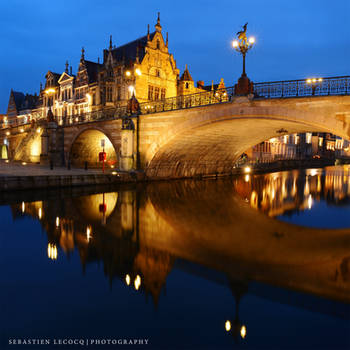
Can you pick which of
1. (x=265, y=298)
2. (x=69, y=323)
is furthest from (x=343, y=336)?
(x=69, y=323)

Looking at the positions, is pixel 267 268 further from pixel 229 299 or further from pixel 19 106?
pixel 19 106

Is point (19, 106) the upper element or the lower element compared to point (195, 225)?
upper

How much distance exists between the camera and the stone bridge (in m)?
14.4

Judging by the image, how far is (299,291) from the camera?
5.79m

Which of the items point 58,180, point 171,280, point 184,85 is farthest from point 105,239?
point 184,85

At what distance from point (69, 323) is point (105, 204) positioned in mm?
10047

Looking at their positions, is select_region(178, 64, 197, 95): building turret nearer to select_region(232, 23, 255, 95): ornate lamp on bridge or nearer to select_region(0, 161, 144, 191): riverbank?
select_region(0, 161, 144, 191): riverbank

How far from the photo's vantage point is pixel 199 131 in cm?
2066

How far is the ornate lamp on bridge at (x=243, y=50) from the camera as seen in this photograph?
1580 cm

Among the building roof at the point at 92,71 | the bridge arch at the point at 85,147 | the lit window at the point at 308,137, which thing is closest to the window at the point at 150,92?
the bridge arch at the point at 85,147

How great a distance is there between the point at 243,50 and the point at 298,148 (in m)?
55.2

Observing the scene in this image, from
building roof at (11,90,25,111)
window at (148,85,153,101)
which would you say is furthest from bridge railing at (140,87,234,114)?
building roof at (11,90,25,111)

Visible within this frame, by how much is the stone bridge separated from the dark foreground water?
5.47m

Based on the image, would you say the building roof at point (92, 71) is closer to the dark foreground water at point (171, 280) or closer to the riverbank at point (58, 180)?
the riverbank at point (58, 180)
